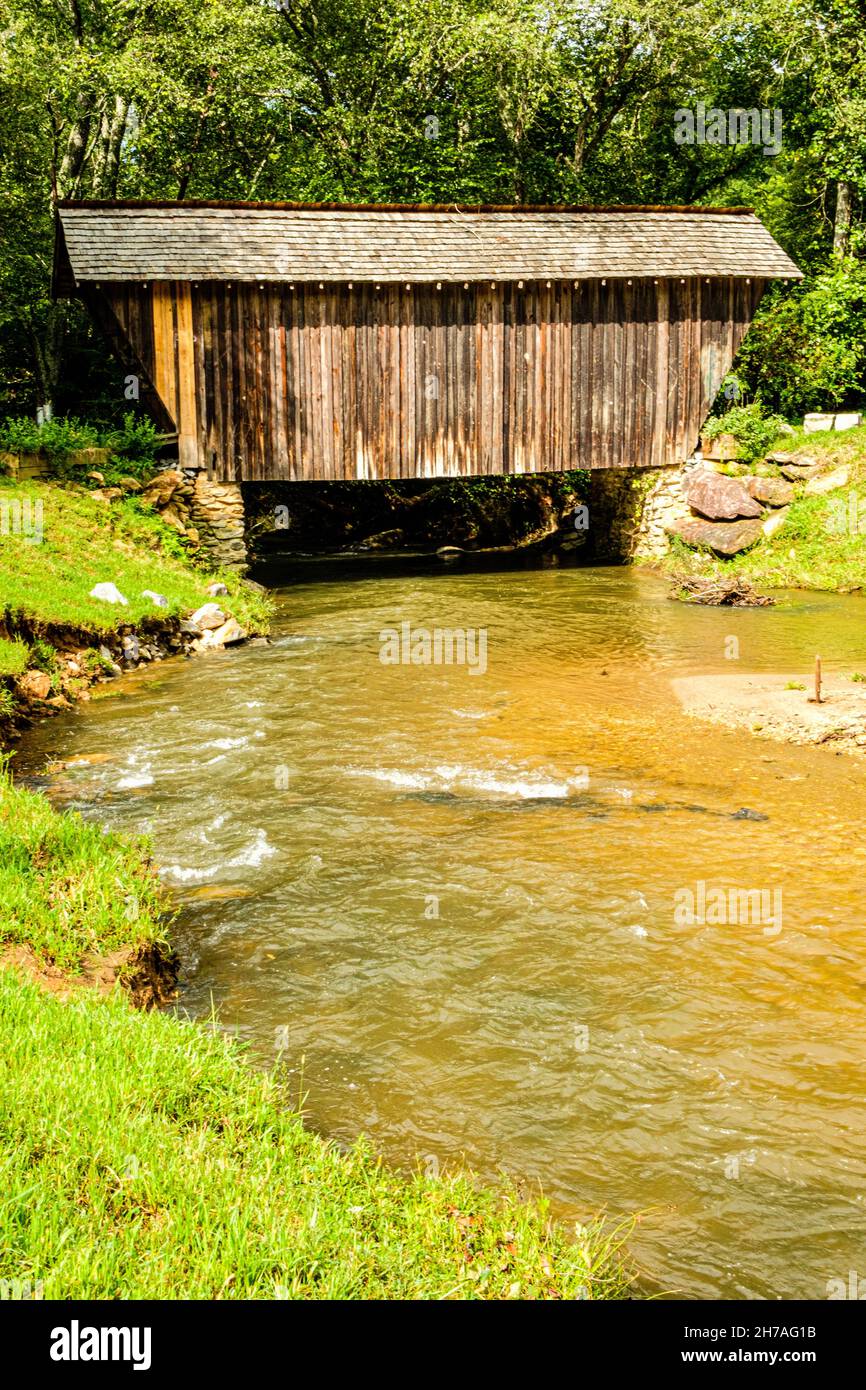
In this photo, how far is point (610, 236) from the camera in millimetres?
22594

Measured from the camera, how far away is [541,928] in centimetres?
681

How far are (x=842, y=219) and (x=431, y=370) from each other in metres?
12.4

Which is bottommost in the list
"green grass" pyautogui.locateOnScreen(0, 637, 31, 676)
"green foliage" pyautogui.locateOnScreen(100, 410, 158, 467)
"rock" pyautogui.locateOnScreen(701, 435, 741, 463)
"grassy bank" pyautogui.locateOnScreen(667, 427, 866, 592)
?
"grassy bank" pyautogui.locateOnScreen(667, 427, 866, 592)

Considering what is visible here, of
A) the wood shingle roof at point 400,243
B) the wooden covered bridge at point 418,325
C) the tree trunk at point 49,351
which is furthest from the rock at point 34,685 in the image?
the tree trunk at point 49,351

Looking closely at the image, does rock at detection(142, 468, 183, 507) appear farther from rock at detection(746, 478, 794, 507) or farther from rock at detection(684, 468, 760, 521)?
rock at detection(746, 478, 794, 507)

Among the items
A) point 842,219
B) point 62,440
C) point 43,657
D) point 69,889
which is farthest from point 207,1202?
point 842,219

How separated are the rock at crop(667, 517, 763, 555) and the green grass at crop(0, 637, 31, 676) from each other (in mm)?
15018

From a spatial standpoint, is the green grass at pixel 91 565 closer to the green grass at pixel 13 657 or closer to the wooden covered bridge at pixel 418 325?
the green grass at pixel 13 657

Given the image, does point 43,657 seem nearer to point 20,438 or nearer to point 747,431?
point 20,438

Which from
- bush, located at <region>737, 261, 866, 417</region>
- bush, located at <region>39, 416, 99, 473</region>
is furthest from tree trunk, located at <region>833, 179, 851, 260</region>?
bush, located at <region>39, 416, 99, 473</region>

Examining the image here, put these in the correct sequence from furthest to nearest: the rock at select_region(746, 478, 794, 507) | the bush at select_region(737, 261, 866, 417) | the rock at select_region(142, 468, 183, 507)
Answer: the bush at select_region(737, 261, 866, 417)
the rock at select_region(746, 478, 794, 507)
the rock at select_region(142, 468, 183, 507)

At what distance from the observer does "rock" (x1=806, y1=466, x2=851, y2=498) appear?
22.5 metres
